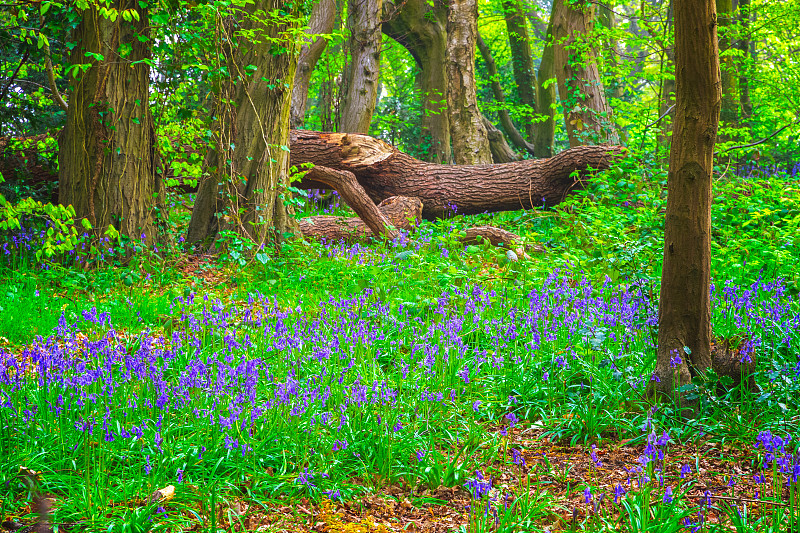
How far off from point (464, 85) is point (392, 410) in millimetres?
10140

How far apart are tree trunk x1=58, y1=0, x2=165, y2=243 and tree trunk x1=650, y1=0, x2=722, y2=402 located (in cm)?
513

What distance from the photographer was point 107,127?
596 centimetres

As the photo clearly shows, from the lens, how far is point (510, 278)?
578 centimetres

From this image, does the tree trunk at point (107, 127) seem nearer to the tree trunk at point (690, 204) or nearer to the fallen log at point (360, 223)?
the fallen log at point (360, 223)

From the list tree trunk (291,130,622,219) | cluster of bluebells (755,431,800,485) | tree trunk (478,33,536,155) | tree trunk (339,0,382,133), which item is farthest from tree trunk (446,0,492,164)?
cluster of bluebells (755,431,800,485)

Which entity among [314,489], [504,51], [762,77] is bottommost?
[314,489]

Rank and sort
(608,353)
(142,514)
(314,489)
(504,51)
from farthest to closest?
(504,51) < (608,353) < (314,489) < (142,514)

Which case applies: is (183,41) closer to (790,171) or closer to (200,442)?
(200,442)

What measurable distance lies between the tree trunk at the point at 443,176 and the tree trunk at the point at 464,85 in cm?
203

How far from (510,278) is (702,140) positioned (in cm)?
295

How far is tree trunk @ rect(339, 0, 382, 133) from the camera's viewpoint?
12.7 m

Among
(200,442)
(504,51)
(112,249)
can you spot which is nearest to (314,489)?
(200,442)

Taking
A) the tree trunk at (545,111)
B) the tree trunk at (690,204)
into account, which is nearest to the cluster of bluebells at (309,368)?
the tree trunk at (690,204)

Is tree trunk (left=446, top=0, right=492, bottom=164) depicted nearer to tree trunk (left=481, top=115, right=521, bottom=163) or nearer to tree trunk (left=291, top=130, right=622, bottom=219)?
tree trunk (left=291, top=130, right=622, bottom=219)
